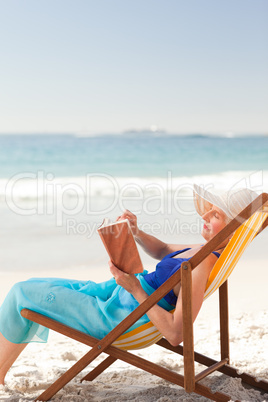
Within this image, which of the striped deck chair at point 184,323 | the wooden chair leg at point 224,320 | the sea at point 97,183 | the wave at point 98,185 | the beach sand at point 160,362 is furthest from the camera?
the wave at point 98,185

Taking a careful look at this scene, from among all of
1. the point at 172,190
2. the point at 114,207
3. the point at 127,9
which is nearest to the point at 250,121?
the point at 127,9

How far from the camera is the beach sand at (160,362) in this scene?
226 centimetres

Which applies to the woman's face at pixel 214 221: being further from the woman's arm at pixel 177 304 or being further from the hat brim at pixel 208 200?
the woman's arm at pixel 177 304

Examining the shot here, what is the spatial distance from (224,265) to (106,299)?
52cm

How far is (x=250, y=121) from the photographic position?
56.9 feet

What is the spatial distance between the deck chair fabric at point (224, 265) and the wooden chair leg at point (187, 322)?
158mm

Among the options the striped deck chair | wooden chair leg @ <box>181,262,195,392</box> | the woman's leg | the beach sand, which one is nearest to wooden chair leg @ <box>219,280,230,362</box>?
the beach sand

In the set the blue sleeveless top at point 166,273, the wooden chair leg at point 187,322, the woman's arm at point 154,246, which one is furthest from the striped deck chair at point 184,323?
the woman's arm at point 154,246

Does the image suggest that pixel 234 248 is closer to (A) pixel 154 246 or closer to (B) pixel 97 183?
(A) pixel 154 246

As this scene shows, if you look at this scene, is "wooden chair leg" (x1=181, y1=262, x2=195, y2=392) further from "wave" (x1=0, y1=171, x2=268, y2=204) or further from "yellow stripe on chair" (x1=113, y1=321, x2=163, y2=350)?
"wave" (x1=0, y1=171, x2=268, y2=204)

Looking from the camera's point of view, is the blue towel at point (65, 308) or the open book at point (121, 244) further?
the blue towel at point (65, 308)

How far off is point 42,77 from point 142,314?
17312mm

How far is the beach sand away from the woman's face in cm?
69

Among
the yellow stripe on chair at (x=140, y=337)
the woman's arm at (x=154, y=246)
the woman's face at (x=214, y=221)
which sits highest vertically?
the woman's face at (x=214, y=221)
